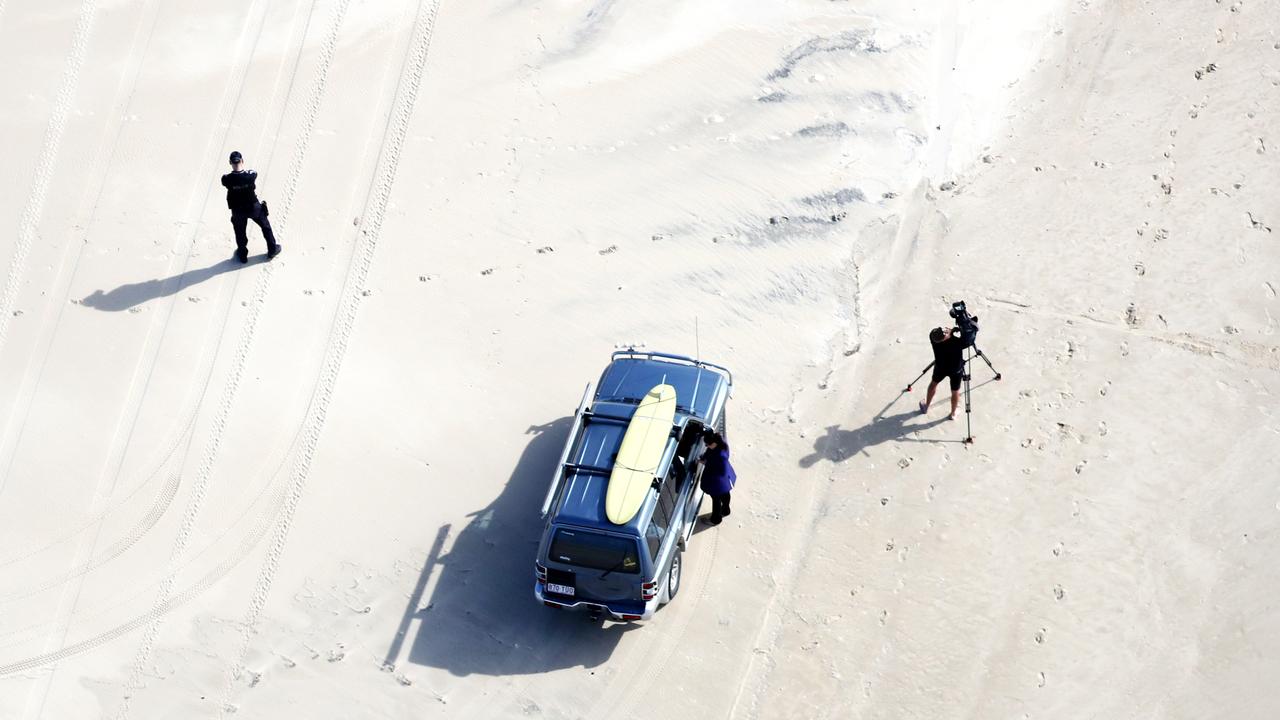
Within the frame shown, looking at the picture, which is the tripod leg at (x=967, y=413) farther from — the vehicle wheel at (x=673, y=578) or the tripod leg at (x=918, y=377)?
the vehicle wheel at (x=673, y=578)

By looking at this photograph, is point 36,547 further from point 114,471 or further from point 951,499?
point 951,499

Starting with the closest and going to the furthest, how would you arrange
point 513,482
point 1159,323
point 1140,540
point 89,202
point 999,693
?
1. point 999,693
2. point 1140,540
3. point 513,482
4. point 1159,323
5. point 89,202

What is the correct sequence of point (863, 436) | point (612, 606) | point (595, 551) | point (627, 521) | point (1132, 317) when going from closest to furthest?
point (627, 521) < point (595, 551) < point (612, 606) < point (863, 436) < point (1132, 317)

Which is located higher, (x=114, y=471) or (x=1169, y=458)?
(x=1169, y=458)

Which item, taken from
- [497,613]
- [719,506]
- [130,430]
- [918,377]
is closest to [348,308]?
[130,430]

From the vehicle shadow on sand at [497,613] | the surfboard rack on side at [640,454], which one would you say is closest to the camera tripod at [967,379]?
the surfboard rack on side at [640,454]

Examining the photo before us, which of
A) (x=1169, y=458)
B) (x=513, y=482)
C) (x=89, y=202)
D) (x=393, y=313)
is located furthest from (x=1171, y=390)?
(x=89, y=202)

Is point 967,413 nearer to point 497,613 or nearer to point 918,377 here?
point 918,377
